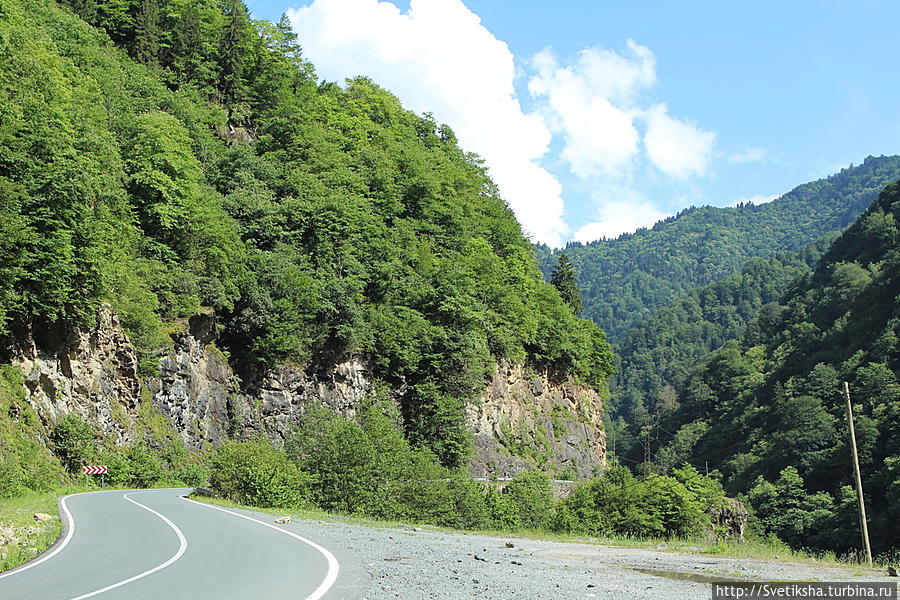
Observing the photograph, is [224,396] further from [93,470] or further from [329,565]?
[329,565]

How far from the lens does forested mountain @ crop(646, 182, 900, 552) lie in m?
74.5

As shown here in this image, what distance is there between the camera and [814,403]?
94250 millimetres

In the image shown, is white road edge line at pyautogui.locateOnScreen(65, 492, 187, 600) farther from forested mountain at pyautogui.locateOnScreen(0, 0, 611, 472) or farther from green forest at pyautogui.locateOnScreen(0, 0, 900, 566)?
forested mountain at pyautogui.locateOnScreen(0, 0, 611, 472)

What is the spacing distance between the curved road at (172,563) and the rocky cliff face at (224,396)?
44.7ft

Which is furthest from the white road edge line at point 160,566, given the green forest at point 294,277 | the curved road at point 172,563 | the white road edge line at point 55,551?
the green forest at point 294,277

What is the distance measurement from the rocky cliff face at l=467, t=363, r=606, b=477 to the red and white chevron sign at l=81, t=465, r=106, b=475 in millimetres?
25616

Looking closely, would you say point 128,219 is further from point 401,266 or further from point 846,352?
point 846,352

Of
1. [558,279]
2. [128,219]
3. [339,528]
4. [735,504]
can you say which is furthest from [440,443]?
[558,279]

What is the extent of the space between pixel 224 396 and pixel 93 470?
11.0m

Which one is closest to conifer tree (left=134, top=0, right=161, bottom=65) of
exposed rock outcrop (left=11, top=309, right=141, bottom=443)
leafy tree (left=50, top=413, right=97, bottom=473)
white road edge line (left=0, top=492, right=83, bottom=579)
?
→ exposed rock outcrop (left=11, top=309, right=141, bottom=443)

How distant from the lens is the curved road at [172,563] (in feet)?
31.2

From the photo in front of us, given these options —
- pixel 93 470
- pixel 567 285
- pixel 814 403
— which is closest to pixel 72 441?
pixel 93 470

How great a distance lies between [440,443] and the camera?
48.1 metres

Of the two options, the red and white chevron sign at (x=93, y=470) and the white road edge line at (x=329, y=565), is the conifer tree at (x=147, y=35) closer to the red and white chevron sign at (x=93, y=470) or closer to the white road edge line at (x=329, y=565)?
the red and white chevron sign at (x=93, y=470)
